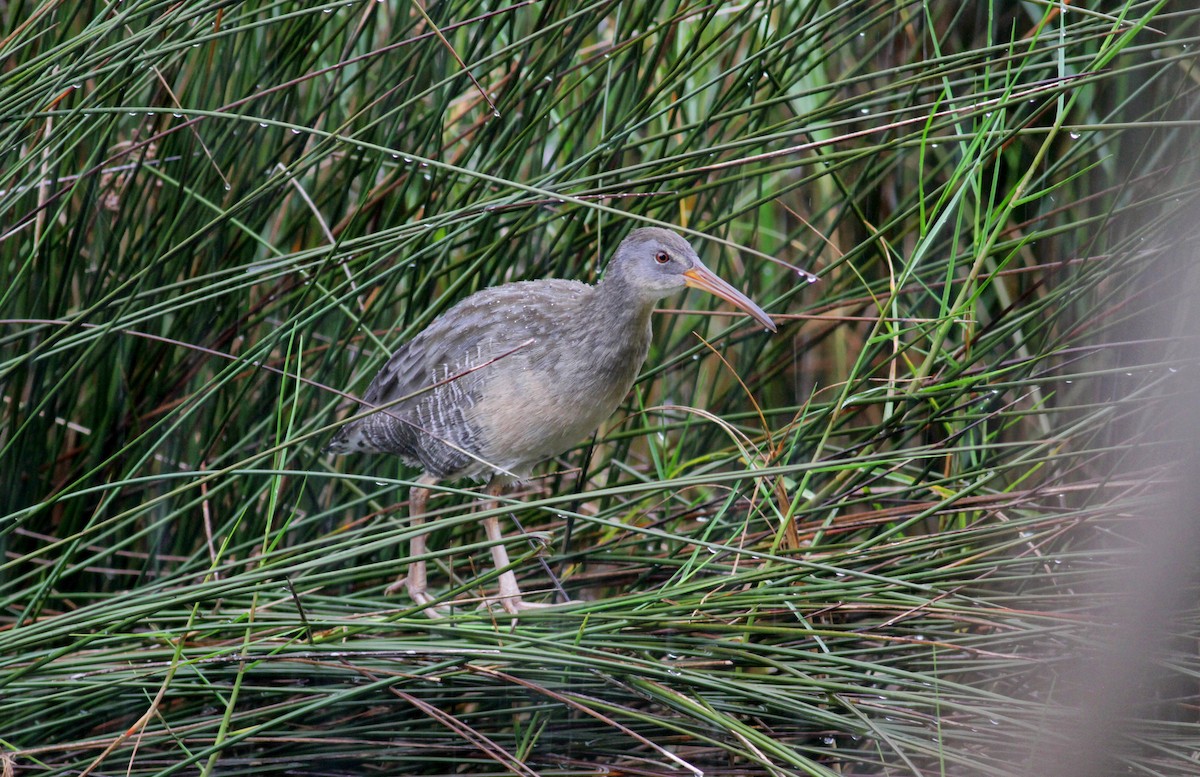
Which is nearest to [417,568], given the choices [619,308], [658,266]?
[619,308]

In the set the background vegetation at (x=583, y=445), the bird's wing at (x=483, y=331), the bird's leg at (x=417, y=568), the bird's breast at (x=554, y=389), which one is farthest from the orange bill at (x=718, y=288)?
the bird's leg at (x=417, y=568)

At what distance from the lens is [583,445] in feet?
12.2

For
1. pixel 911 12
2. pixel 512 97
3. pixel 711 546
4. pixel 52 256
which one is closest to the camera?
pixel 711 546

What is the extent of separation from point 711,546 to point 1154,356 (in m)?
1.31

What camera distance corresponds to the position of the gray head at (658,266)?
306 centimetres

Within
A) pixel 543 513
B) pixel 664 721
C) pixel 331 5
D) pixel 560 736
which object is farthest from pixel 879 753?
pixel 331 5

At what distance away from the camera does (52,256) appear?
3578 mm

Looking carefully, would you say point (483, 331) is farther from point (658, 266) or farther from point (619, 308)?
point (658, 266)

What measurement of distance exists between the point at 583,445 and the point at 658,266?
831 mm

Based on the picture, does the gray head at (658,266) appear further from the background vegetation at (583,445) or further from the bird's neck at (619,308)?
the background vegetation at (583,445)

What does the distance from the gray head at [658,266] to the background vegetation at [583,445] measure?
0.40 ft

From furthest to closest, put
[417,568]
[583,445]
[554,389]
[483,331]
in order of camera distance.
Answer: [583,445], [417,568], [483,331], [554,389]

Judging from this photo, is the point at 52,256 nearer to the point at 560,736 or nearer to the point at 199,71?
the point at 199,71

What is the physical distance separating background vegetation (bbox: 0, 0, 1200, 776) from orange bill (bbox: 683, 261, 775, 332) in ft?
0.42
